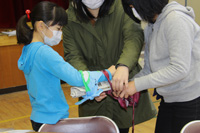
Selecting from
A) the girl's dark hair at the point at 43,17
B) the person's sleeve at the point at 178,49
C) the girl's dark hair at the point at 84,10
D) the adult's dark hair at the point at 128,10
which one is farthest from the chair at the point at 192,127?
the girl's dark hair at the point at 43,17

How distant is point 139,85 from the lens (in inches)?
60.3

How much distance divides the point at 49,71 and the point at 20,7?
3691 mm

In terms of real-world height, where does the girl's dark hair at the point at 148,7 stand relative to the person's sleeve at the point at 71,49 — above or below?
above

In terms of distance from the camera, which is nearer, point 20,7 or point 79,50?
point 79,50

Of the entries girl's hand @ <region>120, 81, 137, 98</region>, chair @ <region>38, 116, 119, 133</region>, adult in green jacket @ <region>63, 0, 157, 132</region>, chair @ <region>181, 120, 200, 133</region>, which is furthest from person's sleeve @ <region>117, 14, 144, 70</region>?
chair @ <region>181, 120, 200, 133</region>

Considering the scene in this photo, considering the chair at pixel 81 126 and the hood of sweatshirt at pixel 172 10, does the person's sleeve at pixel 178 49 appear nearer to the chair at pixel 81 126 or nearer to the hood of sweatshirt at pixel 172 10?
the hood of sweatshirt at pixel 172 10

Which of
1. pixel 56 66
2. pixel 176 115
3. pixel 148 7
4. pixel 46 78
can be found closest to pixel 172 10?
pixel 148 7

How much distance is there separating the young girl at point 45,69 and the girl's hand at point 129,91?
16 centimetres

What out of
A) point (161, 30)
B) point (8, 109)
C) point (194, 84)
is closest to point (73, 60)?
point (161, 30)

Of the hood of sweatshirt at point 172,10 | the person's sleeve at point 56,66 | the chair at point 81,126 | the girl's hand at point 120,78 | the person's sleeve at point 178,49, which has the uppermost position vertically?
the hood of sweatshirt at point 172,10

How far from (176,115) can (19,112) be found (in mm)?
2893

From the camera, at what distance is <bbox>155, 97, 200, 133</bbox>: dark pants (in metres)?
1.50

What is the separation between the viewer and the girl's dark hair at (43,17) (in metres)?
1.70

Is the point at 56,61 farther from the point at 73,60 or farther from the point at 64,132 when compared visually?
the point at 64,132
